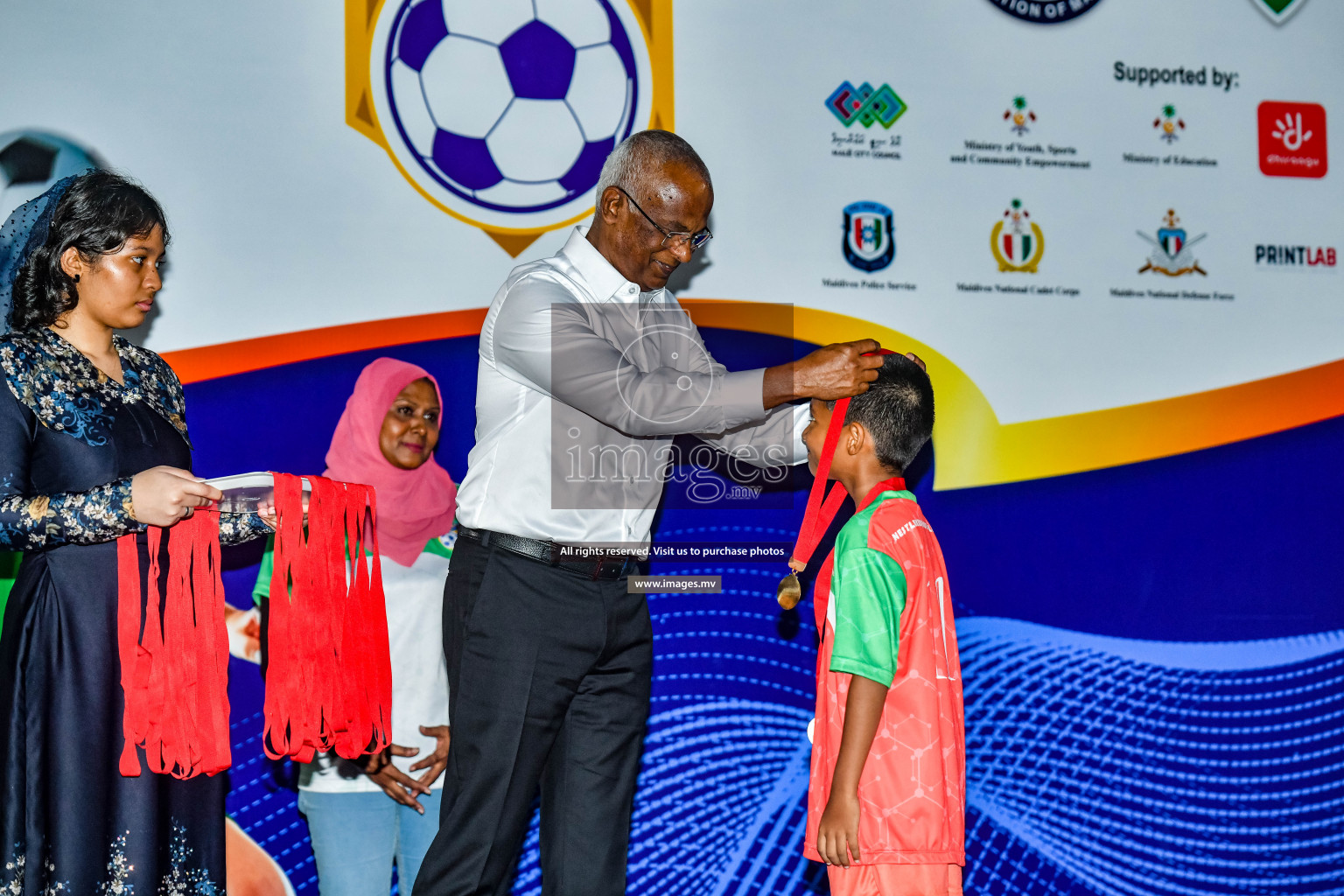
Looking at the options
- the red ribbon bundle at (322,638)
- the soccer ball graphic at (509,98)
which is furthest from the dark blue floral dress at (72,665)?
the soccer ball graphic at (509,98)

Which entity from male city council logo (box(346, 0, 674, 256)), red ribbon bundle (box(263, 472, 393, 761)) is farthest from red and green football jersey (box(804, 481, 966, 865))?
male city council logo (box(346, 0, 674, 256))

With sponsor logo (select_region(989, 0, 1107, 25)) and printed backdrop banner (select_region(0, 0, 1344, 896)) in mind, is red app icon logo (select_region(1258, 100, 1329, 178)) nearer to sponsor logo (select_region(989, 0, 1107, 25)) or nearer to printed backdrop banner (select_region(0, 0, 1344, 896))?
printed backdrop banner (select_region(0, 0, 1344, 896))

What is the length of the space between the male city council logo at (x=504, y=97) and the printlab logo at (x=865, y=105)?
0.59 m

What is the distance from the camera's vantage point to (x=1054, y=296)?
3.55 meters

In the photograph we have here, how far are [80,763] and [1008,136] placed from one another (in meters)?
3.25

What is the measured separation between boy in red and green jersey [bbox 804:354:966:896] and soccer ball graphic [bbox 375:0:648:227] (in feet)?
5.10

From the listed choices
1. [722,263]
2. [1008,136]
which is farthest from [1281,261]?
[722,263]

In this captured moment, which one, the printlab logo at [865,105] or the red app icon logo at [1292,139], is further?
the red app icon logo at [1292,139]

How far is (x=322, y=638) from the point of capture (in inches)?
90.0

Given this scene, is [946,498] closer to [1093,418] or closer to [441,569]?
[1093,418]

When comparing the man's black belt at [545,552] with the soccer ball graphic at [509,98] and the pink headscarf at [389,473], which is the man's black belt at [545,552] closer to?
the pink headscarf at [389,473]

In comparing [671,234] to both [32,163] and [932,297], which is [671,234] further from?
[32,163]

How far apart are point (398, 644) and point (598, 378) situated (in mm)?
1303

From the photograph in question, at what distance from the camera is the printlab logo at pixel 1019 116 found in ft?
11.6
